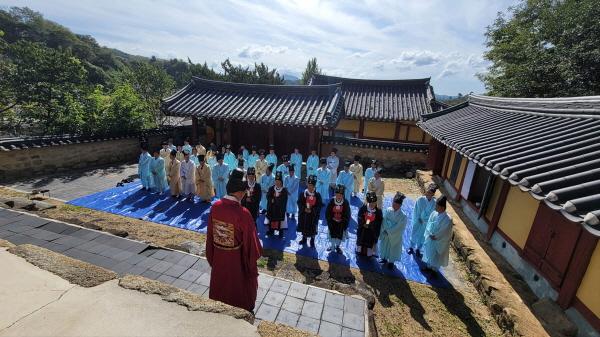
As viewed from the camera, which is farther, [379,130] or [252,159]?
[379,130]

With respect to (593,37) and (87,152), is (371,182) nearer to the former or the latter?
(87,152)

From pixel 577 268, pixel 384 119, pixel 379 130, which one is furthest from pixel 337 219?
pixel 379 130

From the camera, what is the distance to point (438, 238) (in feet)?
20.4

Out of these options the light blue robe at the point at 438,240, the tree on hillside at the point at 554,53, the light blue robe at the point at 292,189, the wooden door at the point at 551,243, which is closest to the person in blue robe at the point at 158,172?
the light blue robe at the point at 292,189

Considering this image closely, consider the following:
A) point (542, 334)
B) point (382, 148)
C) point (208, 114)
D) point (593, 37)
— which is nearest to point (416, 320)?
point (542, 334)

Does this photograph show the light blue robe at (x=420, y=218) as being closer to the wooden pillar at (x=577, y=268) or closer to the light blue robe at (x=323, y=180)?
the wooden pillar at (x=577, y=268)

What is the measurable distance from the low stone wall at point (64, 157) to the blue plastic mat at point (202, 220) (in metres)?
3.53

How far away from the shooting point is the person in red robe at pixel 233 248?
3.58 metres

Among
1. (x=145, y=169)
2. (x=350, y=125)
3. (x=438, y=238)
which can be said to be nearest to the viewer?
(x=438, y=238)

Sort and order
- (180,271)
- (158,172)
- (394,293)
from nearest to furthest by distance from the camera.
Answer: (180,271), (394,293), (158,172)

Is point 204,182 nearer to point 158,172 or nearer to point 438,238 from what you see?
point 158,172

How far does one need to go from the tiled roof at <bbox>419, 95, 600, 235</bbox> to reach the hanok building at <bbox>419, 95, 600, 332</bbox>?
12 millimetres

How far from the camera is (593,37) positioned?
13.9 meters

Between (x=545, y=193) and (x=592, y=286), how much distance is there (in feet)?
5.48
